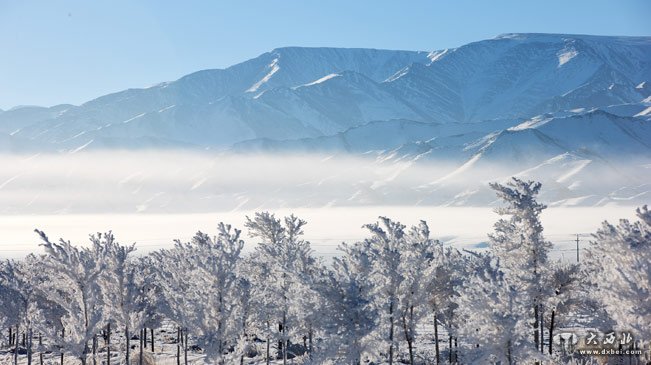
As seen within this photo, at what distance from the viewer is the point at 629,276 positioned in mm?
28469

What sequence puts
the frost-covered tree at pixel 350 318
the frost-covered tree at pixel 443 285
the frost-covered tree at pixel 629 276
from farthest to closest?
the frost-covered tree at pixel 443 285 → the frost-covered tree at pixel 350 318 → the frost-covered tree at pixel 629 276

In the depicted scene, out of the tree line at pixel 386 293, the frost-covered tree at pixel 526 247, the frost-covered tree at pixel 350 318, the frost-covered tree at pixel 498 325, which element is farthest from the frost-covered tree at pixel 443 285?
the frost-covered tree at pixel 350 318

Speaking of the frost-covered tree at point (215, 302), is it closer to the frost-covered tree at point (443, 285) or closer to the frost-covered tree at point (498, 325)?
the frost-covered tree at point (443, 285)

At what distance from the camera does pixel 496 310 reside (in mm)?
28516

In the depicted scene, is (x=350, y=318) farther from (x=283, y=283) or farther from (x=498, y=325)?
(x=283, y=283)

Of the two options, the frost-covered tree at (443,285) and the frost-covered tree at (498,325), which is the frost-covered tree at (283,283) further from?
the frost-covered tree at (498,325)

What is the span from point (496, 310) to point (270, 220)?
3000 cm

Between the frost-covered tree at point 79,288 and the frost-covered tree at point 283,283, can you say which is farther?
the frost-covered tree at point 283,283

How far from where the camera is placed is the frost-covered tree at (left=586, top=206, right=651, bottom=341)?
91.9 feet

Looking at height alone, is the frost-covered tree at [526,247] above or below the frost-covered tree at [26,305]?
above

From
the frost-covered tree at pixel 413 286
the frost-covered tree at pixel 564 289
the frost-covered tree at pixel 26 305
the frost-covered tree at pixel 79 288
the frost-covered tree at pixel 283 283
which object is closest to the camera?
the frost-covered tree at pixel 79 288

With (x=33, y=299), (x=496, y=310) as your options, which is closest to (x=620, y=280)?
(x=496, y=310)

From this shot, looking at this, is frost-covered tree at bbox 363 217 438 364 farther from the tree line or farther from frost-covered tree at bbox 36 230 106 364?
frost-covered tree at bbox 36 230 106 364

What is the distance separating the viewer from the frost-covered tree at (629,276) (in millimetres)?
28016
